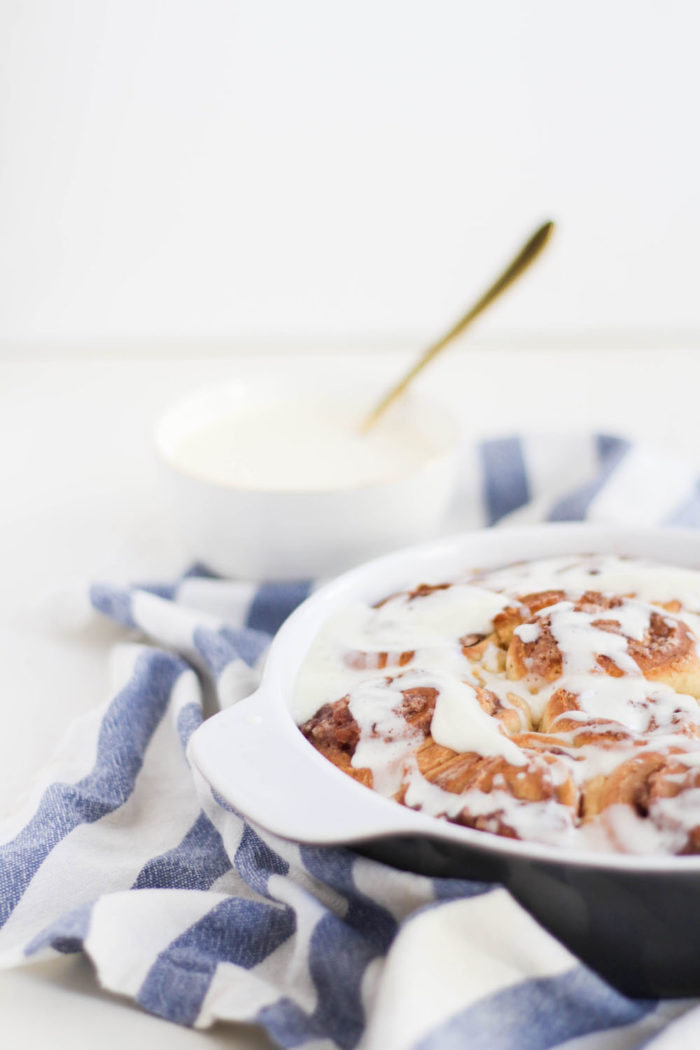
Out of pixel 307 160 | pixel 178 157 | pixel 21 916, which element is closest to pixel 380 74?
pixel 307 160

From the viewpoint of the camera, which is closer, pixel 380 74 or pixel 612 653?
pixel 612 653

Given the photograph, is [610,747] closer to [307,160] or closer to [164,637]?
[164,637]

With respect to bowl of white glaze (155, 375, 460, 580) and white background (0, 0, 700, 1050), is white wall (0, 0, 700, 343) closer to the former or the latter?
white background (0, 0, 700, 1050)

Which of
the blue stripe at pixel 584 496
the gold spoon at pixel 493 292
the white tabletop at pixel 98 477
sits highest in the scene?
the gold spoon at pixel 493 292

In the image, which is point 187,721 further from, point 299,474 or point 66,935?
point 299,474

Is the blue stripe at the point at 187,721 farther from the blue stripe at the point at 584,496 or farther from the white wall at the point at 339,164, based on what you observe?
the white wall at the point at 339,164

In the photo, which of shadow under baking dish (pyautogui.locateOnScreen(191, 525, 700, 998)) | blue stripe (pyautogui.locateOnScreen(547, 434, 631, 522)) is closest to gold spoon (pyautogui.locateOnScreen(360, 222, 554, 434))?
blue stripe (pyautogui.locateOnScreen(547, 434, 631, 522))

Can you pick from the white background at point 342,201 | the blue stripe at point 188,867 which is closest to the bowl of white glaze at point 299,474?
the white background at point 342,201
